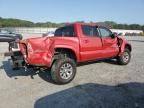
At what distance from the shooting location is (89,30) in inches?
332

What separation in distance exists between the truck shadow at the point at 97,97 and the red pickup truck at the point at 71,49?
0.87 metres

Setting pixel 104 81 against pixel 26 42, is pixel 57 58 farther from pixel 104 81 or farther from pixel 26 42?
pixel 104 81

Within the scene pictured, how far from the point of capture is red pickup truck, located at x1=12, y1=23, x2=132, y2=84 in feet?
22.2

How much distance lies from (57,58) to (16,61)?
1318 mm

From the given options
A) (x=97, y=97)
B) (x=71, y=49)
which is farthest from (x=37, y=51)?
(x=97, y=97)

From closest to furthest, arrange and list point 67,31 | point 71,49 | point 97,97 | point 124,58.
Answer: point 97,97 → point 71,49 → point 67,31 → point 124,58

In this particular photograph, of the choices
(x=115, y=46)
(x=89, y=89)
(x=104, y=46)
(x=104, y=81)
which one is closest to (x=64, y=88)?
(x=89, y=89)

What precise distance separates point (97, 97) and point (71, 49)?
7.77 ft

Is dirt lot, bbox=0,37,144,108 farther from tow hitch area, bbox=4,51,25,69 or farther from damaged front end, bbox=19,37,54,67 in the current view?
damaged front end, bbox=19,37,54,67

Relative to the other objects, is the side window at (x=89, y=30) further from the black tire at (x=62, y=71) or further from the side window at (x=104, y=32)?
the black tire at (x=62, y=71)

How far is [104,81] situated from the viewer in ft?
23.7

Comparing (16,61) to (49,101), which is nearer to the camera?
(49,101)

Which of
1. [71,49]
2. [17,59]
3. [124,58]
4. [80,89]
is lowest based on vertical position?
[80,89]

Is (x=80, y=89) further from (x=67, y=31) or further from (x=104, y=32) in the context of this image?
(x=104, y=32)
